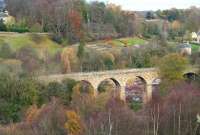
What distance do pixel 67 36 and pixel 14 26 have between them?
4.86 meters

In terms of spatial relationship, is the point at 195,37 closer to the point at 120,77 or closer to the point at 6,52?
the point at 120,77

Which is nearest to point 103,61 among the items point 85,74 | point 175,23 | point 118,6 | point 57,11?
point 85,74

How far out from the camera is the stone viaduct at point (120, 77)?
36253 millimetres

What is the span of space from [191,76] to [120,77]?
19.8ft

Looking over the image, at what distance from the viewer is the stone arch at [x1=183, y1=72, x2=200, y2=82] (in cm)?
4072

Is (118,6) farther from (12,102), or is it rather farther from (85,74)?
(12,102)

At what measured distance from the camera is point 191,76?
138 feet

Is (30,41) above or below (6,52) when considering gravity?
below

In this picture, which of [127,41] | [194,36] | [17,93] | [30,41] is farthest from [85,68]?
[194,36]

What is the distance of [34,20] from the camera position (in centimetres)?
5222

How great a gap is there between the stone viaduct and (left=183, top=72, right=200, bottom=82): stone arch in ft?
0.43

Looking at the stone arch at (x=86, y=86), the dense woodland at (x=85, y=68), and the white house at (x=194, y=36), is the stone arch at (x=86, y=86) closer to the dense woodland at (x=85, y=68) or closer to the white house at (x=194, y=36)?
the dense woodland at (x=85, y=68)

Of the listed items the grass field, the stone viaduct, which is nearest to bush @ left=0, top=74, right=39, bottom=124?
the stone viaduct

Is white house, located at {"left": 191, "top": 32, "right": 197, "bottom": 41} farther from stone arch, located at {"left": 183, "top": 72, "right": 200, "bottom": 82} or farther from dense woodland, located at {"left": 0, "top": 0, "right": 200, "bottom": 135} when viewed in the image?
stone arch, located at {"left": 183, "top": 72, "right": 200, "bottom": 82}
